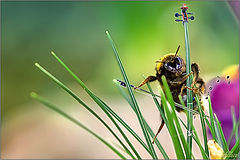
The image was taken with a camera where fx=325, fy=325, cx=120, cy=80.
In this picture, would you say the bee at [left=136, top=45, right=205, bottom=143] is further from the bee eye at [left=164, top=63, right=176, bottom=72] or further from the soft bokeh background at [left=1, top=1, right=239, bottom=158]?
the soft bokeh background at [left=1, top=1, right=239, bottom=158]

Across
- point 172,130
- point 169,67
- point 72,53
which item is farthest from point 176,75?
point 72,53

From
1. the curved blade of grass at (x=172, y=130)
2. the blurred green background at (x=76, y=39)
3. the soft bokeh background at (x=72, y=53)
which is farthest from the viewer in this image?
the blurred green background at (x=76, y=39)

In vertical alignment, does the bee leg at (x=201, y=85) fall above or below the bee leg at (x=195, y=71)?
below

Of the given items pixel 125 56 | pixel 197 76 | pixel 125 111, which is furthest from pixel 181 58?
pixel 125 56

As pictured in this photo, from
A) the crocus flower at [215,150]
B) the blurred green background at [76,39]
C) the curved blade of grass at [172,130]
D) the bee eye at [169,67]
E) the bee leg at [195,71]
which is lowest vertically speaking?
the crocus flower at [215,150]

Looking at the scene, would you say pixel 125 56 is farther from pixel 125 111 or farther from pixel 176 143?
pixel 176 143

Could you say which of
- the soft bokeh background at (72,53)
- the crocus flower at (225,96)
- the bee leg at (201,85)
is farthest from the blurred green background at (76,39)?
the bee leg at (201,85)

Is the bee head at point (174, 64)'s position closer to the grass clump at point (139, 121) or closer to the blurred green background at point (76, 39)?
the grass clump at point (139, 121)
